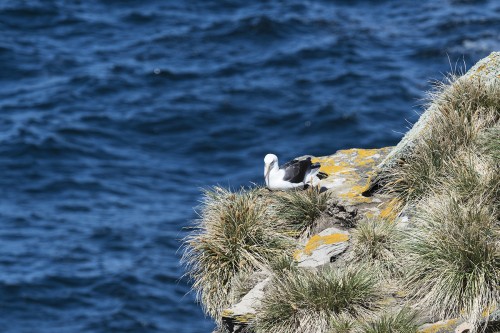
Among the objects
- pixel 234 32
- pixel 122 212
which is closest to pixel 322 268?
pixel 122 212

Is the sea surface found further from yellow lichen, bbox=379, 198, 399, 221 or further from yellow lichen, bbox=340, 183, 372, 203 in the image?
yellow lichen, bbox=379, 198, 399, 221

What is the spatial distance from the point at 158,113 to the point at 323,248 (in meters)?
24.7

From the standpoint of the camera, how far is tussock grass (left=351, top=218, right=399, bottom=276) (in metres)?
9.12

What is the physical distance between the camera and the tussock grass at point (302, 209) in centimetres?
1038

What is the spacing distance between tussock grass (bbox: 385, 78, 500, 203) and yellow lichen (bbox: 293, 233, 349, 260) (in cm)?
78

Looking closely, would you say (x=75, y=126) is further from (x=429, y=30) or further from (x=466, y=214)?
(x=466, y=214)

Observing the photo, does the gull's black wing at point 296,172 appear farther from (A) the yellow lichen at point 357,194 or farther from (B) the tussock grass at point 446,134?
(B) the tussock grass at point 446,134

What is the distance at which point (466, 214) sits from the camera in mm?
8609

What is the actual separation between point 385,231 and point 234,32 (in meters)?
31.5

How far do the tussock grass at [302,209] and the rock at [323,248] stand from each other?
270 mm

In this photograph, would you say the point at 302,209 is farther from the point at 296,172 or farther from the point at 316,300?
the point at 316,300

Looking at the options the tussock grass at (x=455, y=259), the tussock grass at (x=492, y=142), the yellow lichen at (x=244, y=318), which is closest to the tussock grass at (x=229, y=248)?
the yellow lichen at (x=244, y=318)

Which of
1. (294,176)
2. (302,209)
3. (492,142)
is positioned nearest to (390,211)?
(302,209)

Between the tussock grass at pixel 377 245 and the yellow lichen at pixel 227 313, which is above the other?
the tussock grass at pixel 377 245
